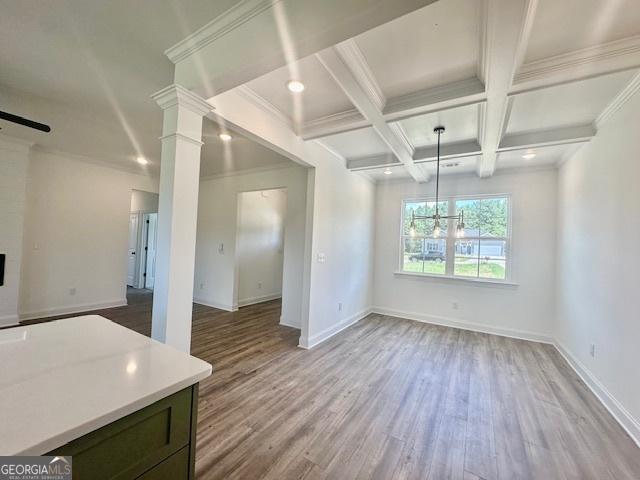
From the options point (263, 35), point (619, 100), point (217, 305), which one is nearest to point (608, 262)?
point (619, 100)

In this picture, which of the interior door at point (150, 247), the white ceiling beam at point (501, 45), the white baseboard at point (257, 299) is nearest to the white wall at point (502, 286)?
the white ceiling beam at point (501, 45)

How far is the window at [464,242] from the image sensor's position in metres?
4.52

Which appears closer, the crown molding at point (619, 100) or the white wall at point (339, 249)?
the crown molding at point (619, 100)

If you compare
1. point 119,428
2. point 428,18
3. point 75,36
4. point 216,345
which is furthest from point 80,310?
point 428,18

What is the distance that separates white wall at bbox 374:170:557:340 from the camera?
4156mm

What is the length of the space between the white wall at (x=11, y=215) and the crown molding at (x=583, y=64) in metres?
5.93

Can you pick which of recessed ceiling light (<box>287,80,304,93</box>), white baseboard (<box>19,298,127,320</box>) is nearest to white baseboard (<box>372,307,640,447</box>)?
recessed ceiling light (<box>287,80,304,93</box>)

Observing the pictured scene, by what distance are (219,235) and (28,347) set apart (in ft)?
14.5

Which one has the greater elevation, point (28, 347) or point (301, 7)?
point (301, 7)

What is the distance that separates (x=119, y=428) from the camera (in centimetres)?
74

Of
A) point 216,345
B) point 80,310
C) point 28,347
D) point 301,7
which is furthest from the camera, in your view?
point 80,310

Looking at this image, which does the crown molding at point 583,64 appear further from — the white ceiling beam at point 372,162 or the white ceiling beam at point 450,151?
the white ceiling beam at point 372,162

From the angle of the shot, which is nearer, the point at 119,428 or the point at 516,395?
the point at 119,428

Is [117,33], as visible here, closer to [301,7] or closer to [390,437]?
[301,7]
